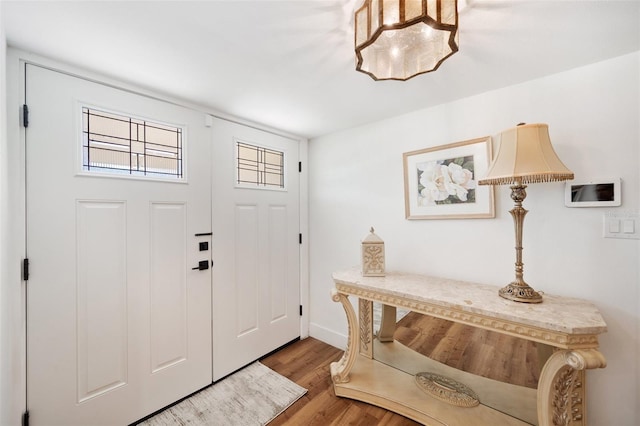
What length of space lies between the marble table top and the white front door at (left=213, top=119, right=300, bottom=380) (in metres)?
0.85

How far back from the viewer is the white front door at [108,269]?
1356mm

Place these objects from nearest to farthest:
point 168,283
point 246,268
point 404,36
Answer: point 404,36
point 168,283
point 246,268

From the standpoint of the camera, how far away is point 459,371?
1.74 meters

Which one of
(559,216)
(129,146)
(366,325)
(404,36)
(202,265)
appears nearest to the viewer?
(404,36)

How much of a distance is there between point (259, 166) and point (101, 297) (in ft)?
4.97

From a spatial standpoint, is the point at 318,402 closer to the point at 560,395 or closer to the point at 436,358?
the point at 436,358

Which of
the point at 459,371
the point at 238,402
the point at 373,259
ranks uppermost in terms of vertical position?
the point at 373,259

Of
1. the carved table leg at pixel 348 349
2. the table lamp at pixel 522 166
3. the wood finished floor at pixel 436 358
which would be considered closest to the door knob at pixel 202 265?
the carved table leg at pixel 348 349

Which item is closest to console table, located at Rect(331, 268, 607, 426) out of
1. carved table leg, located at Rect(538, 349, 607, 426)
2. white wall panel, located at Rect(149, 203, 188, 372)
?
carved table leg, located at Rect(538, 349, 607, 426)

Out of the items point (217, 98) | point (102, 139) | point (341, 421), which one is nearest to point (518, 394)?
point (341, 421)

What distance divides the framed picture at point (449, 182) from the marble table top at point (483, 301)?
1.64ft

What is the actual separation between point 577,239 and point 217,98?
2.44m

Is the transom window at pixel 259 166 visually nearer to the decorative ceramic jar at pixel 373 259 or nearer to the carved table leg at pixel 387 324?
the decorative ceramic jar at pixel 373 259

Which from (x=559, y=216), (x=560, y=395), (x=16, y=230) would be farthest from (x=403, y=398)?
(x=16, y=230)
